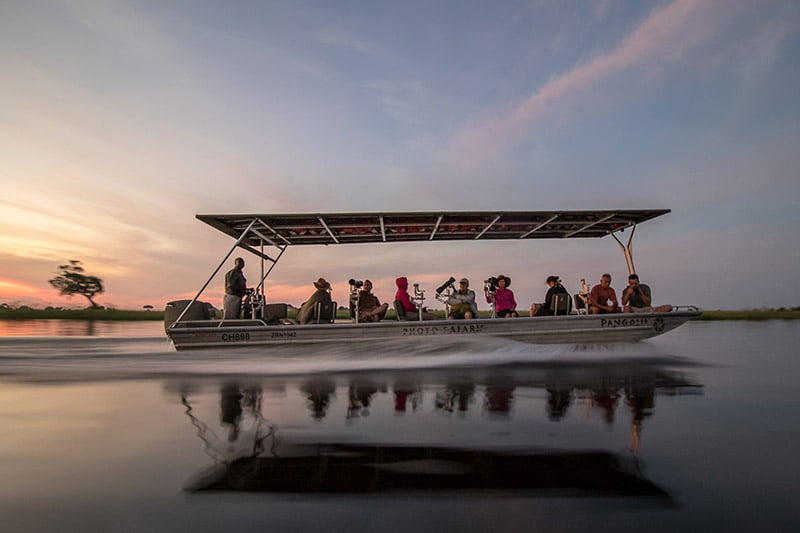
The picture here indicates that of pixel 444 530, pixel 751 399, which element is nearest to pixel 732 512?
pixel 444 530

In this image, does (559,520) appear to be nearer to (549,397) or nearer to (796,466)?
(796,466)

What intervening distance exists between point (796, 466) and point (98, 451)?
565cm

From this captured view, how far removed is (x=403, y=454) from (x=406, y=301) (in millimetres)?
6066

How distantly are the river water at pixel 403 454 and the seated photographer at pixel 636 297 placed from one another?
10.1ft

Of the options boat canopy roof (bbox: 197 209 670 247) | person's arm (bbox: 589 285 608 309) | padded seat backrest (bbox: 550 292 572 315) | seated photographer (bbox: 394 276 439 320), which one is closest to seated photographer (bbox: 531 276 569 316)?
padded seat backrest (bbox: 550 292 572 315)

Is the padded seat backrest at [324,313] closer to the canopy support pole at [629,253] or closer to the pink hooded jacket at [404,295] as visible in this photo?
the pink hooded jacket at [404,295]

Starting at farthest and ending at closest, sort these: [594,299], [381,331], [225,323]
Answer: [594,299] < [225,323] < [381,331]

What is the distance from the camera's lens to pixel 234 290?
923 centimetres

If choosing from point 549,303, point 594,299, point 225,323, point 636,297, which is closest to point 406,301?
point 549,303

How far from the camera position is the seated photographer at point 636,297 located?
9531 mm

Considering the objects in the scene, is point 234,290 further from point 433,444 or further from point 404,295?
point 433,444

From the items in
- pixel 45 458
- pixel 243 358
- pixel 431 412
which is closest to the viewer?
pixel 45 458

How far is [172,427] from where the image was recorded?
3.94 metres

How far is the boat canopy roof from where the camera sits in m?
9.20
